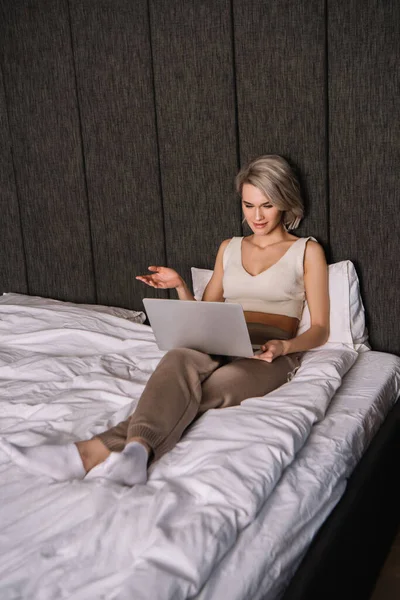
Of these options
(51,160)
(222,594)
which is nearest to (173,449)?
(222,594)

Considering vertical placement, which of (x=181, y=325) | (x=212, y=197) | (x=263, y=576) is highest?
(x=212, y=197)

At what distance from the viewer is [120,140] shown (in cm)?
246

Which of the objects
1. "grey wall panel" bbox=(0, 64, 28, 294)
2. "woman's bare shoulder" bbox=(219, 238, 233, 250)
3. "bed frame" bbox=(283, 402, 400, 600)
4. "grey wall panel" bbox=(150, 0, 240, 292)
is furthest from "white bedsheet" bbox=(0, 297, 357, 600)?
"grey wall panel" bbox=(0, 64, 28, 294)

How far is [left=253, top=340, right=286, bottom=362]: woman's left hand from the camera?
1.70 meters

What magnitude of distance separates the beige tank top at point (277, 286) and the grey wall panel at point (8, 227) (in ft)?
4.08

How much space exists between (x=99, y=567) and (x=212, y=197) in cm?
154

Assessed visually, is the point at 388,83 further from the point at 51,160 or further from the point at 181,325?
the point at 51,160

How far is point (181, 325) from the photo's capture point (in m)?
1.72

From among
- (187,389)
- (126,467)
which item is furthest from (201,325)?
(126,467)

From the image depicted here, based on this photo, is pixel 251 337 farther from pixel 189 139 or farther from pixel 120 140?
pixel 120 140

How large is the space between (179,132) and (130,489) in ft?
4.85

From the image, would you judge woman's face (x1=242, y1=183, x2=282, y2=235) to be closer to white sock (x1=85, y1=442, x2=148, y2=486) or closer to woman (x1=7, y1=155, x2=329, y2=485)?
woman (x1=7, y1=155, x2=329, y2=485)

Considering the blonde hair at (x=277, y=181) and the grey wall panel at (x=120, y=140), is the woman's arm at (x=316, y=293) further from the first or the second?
the grey wall panel at (x=120, y=140)

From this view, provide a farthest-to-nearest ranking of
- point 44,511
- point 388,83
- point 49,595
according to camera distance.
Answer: point 388,83, point 44,511, point 49,595
